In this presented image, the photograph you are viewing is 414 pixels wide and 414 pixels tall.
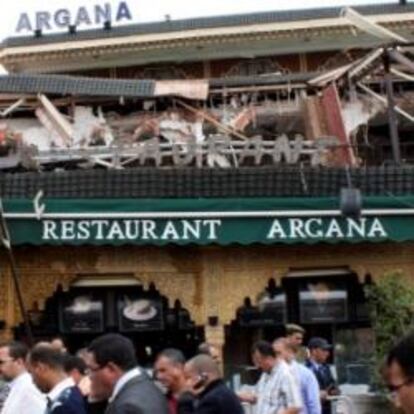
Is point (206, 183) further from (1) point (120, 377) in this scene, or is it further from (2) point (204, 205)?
(1) point (120, 377)

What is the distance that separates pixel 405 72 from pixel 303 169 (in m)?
5.41

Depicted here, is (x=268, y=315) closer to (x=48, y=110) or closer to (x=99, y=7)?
(x=48, y=110)

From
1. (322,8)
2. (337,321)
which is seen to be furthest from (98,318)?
(322,8)

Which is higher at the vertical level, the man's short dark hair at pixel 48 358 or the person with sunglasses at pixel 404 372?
the man's short dark hair at pixel 48 358

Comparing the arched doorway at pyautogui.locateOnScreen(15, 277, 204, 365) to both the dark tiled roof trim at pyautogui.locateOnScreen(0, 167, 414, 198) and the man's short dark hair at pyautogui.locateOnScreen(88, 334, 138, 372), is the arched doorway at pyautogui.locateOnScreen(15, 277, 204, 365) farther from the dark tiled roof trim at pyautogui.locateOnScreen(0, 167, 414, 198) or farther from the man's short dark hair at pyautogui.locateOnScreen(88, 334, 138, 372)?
the man's short dark hair at pyautogui.locateOnScreen(88, 334, 138, 372)

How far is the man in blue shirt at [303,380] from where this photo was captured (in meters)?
9.90

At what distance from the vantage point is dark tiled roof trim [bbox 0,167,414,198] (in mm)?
16422

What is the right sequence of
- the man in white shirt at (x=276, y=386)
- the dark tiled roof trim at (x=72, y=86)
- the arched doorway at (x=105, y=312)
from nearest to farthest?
the man in white shirt at (x=276, y=386)
the arched doorway at (x=105, y=312)
the dark tiled roof trim at (x=72, y=86)

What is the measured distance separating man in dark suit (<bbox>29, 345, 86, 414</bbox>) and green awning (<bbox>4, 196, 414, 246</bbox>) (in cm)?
909

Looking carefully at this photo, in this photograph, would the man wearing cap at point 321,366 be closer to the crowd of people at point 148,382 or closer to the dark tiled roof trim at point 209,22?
the crowd of people at point 148,382

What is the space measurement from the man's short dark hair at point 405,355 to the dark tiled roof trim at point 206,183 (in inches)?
510

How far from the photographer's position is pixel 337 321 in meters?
17.4

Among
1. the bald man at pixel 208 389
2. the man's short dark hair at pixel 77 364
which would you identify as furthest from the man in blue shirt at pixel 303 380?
the bald man at pixel 208 389

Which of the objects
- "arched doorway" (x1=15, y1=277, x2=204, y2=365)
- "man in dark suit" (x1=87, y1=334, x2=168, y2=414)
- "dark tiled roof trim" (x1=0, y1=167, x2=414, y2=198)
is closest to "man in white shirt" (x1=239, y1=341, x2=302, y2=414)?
"man in dark suit" (x1=87, y1=334, x2=168, y2=414)
